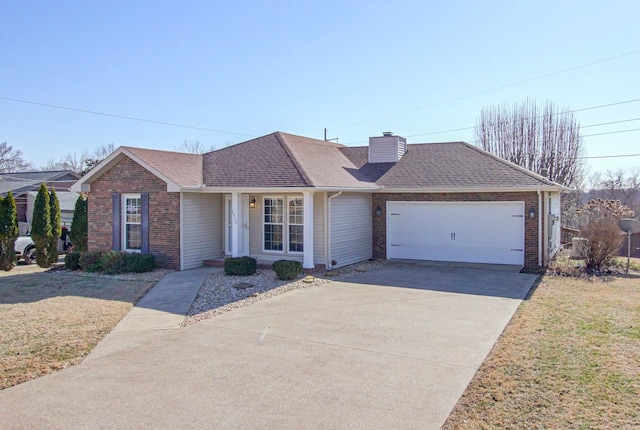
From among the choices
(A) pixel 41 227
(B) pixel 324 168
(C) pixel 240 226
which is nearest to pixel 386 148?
(B) pixel 324 168

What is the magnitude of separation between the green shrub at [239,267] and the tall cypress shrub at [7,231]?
763 centimetres

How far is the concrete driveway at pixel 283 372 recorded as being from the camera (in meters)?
4.81

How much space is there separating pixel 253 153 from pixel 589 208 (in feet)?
41.0

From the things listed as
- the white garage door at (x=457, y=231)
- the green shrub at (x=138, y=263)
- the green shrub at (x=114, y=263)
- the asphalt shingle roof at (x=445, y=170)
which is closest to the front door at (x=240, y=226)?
the green shrub at (x=138, y=263)

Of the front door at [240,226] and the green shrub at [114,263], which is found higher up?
the front door at [240,226]

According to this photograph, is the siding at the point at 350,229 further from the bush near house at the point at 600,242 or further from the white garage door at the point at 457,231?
the bush near house at the point at 600,242

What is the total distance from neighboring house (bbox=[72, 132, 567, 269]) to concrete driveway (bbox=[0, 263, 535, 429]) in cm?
486

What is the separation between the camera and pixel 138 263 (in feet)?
44.5

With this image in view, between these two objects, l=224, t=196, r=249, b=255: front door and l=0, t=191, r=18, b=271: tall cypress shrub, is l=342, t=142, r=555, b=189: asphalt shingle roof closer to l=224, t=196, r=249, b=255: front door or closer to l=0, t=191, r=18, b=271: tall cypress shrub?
l=224, t=196, r=249, b=255: front door

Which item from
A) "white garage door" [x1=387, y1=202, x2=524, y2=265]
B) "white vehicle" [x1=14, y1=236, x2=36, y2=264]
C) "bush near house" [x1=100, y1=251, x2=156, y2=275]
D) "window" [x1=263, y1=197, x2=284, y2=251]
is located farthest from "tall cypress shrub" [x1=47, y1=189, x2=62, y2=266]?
"white garage door" [x1=387, y1=202, x2=524, y2=265]

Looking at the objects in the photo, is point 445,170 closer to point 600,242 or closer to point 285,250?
point 600,242

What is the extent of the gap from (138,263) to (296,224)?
451 cm

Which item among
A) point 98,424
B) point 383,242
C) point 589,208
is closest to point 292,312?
point 98,424

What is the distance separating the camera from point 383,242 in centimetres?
1656
